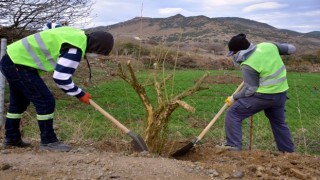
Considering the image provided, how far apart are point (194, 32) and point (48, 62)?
3163 cm

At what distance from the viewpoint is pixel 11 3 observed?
40.5ft

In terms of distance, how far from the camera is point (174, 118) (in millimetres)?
10117

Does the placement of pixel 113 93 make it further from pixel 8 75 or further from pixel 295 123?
pixel 8 75

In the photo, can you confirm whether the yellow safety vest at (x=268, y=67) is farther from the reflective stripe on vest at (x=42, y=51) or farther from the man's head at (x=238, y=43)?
the reflective stripe on vest at (x=42, y=51)

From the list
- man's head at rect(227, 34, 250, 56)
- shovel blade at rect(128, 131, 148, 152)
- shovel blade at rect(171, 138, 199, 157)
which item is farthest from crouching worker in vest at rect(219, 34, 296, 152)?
shovel blade at rect(128, 131, 148, 152)

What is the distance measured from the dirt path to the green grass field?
1.24 metres

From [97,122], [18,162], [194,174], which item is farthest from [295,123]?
[18,162]

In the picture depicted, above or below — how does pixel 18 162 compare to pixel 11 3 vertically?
below

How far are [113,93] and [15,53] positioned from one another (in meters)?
10.8

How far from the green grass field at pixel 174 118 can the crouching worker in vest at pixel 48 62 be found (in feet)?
3.27

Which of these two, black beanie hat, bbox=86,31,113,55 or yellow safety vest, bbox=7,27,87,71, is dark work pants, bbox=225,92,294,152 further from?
yellow safety vest, bbox=7,27,87,71

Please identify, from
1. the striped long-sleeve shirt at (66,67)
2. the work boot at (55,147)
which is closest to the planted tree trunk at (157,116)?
the striped long-sleeve shirt at (66,67)

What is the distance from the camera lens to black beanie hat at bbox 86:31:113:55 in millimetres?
4617

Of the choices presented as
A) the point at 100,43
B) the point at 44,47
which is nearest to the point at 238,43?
the point at 100,43
